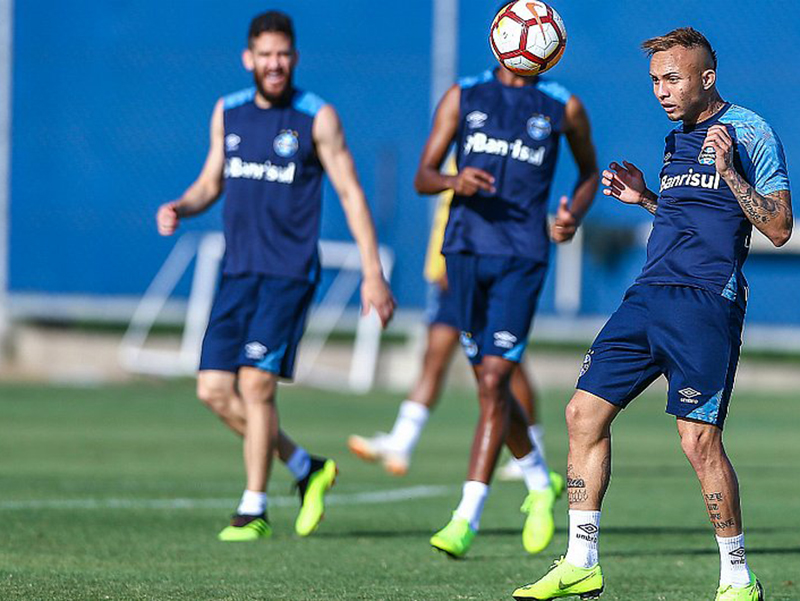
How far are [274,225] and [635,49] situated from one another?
1287cm

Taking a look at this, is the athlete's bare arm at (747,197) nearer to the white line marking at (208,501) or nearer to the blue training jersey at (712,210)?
the blue training jersey at (712,210)

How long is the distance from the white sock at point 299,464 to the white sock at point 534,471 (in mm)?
1036

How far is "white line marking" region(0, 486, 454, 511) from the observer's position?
8.99 metres

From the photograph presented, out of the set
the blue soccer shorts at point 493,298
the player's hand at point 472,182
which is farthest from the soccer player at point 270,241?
the player's hand at point 472,182

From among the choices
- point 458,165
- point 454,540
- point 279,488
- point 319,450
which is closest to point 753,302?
point 319,450

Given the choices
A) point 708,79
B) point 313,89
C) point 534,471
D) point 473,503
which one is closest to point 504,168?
point 534,471

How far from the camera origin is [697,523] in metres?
8.87

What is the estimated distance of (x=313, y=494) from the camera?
820 centimetres

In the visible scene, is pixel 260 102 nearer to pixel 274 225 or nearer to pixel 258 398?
pixel 274 225

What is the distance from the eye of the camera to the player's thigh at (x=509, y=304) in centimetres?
801

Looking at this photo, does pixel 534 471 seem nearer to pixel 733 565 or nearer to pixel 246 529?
pixel 246 529

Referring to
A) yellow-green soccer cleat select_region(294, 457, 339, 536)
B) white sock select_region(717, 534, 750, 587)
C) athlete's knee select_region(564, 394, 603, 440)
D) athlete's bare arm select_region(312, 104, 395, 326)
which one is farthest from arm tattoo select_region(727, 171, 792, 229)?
yellow-green soccer cleat select_region(294, 457, 339, 536)

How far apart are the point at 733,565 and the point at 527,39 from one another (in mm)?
2849

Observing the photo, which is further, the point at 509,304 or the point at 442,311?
the point at 442,311
